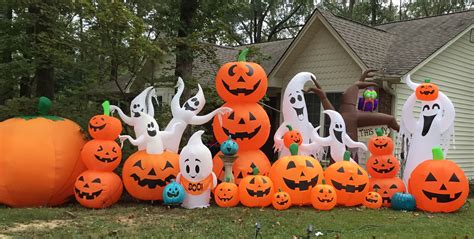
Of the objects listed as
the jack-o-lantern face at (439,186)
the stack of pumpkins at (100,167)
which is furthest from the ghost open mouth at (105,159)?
the jack-o-lantern face at (439,186)

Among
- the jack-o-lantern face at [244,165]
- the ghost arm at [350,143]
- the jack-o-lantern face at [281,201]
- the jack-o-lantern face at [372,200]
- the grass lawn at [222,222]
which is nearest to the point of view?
the grass lawn at [222,222]

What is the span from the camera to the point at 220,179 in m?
8.63

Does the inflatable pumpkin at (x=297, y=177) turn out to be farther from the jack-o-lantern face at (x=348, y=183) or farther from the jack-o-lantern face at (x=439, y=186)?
the jack-o-lantern face at (x=439, y=186)

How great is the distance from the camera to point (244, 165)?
8438 mm

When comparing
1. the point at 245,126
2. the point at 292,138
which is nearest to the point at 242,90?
the point at 245,126

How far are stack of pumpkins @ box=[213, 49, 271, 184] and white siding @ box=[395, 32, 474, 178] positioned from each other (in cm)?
617

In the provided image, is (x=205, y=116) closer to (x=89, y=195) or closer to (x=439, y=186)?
(x=89, y=195)

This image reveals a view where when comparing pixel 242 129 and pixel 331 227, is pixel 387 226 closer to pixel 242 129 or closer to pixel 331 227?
pixel 331 227

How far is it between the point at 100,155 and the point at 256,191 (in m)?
2.76

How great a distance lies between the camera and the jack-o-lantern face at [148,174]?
26.5ft

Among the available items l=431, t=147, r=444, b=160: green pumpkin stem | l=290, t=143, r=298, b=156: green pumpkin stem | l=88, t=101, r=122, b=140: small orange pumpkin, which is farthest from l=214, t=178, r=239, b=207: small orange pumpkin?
l=431, t=147, r=444, b=160: green pumpkin stem

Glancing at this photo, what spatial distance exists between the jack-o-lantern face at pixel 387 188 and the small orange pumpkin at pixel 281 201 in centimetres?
179

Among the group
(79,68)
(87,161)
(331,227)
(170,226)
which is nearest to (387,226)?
(331,227)

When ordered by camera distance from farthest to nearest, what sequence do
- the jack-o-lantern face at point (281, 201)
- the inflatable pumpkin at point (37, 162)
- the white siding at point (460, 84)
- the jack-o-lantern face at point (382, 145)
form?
the white siding at point (460, 84)
the jack-o-lantern face at point (382, 145)
the inflatable pumpkin at point (37, 162)
the jack-o-lantern face at point (281, 201)
